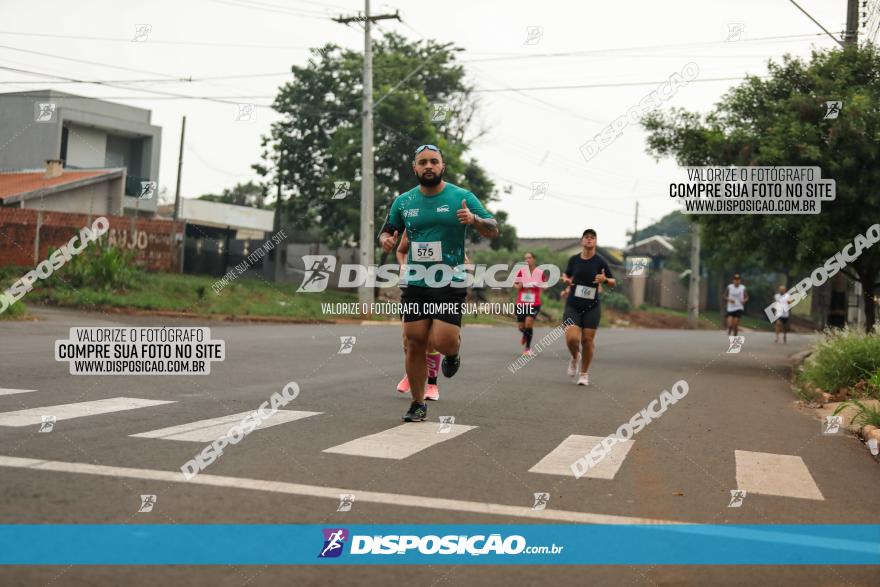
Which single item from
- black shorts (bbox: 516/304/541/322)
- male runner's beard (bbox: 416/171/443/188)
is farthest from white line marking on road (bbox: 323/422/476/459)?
black shorts (bbox: 516/304/541/322)

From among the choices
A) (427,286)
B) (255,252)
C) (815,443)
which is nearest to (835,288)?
(815,443)

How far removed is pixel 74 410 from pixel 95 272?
20.0m

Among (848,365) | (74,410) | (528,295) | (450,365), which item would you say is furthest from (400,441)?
(528,295)

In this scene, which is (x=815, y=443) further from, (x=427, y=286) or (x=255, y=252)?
(x=255, y=252)

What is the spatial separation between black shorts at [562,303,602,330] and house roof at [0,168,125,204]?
1021 inches

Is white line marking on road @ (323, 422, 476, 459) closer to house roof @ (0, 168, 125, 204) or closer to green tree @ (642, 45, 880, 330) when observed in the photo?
green tree @ (642, 45, 880, 330)

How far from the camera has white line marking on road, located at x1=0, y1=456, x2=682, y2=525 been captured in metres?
5.07

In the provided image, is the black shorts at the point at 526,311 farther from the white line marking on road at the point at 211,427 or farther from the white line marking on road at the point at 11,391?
the white line marking on road at the point at 11,391

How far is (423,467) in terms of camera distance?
20.4 feet

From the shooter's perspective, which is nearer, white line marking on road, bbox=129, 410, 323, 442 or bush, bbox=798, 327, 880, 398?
white line marking on road, bbox=129, 410, 323, 442

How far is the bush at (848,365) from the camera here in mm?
12000

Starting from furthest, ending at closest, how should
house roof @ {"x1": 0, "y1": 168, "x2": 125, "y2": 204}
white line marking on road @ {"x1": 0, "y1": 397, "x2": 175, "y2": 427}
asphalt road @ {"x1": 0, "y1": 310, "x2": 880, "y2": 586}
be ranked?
house roof @ {"x1": 0, "y1": 168, "x2": 125, "y2": 204} → white line marking on road @ {"x1": 0, "y1": 397, "x2": 175, "y2": 427} → asphalt road @ {"x1": 0, "y1": 310, "x2": 880, "y2": 586}

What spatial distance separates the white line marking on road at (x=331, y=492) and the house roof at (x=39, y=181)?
99.7 ft

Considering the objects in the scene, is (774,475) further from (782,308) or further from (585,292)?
(782,308)
